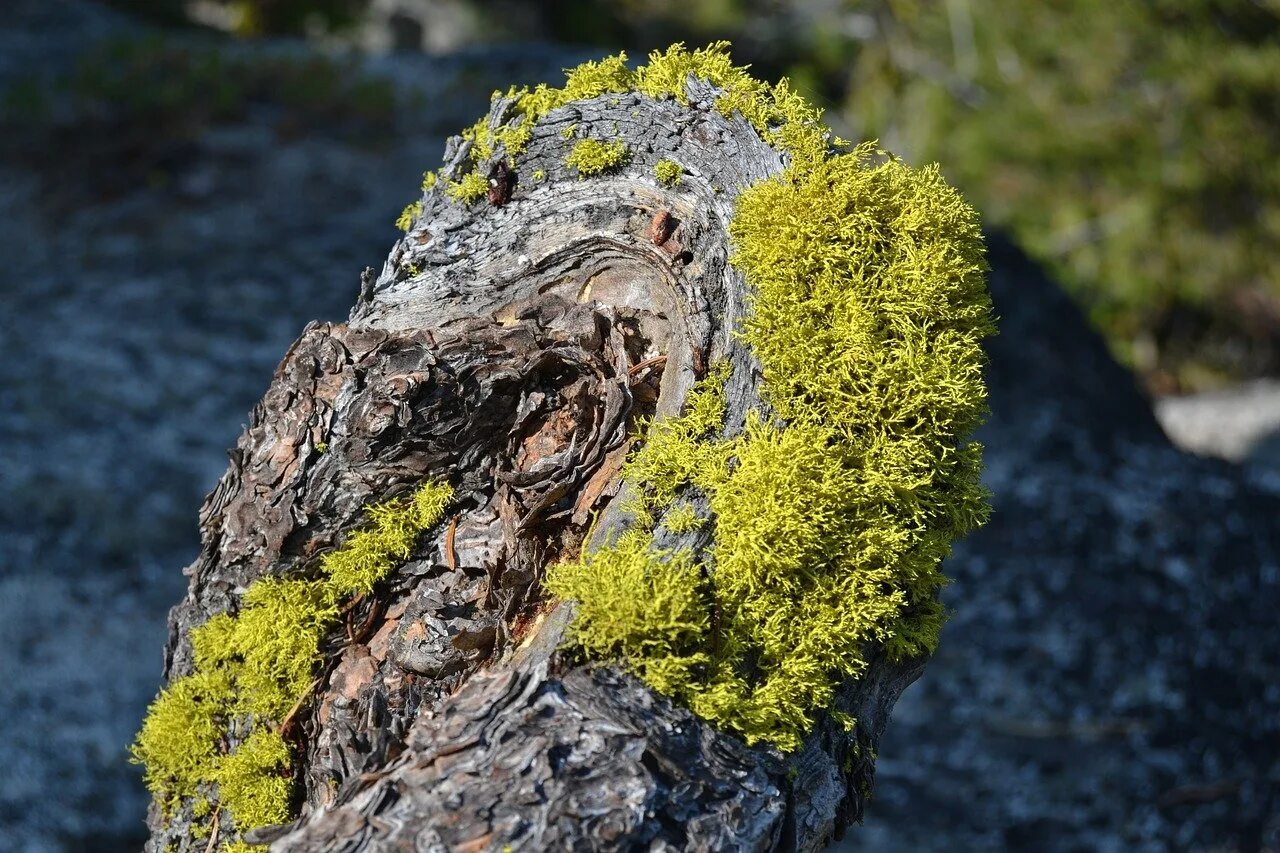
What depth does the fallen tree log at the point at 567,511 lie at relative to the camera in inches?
62.6

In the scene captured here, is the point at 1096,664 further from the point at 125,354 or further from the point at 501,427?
the point at 125,354

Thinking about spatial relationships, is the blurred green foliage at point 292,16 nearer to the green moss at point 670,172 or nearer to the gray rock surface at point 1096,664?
the gray rock surface at point 1096,664

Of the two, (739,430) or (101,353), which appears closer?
(739,430)

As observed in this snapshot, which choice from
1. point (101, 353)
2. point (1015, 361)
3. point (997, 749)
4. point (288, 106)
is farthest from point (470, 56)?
point (997, 749)

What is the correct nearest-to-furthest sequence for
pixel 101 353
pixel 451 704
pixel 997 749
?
pixel 451 704 → pixel 997 749 → pixel 101 353

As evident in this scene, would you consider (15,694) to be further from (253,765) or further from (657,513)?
(657,513)

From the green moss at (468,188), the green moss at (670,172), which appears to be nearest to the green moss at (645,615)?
the green moss at (670,172)

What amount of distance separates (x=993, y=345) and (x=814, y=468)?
5.70m

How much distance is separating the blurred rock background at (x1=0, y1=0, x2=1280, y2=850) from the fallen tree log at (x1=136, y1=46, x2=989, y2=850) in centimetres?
281

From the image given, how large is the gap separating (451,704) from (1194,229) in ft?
36.1

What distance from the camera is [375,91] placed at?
8664mm

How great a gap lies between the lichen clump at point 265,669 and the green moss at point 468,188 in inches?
25.7

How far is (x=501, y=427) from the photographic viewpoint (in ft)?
6.82

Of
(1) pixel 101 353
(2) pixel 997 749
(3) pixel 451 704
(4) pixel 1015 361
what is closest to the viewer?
(3) pixel 451 704
